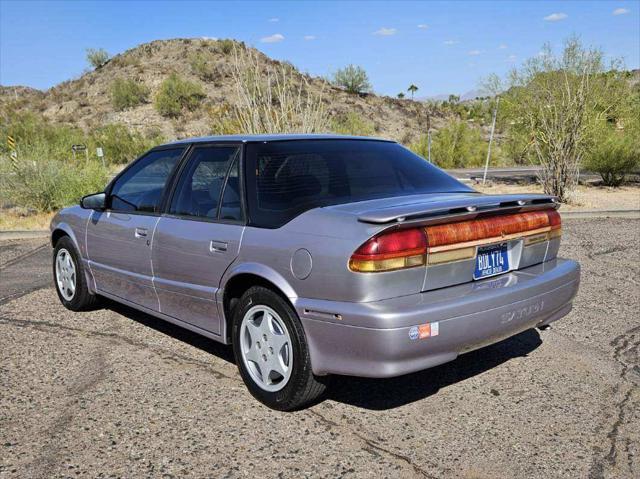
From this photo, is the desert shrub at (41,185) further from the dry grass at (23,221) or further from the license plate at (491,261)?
the license plate at (491,261)

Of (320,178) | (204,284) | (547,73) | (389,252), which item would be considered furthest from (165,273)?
(547,73)

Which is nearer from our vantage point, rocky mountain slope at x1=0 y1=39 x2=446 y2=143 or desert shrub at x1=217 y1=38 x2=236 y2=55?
rocky mountain slope at x1=0 y1=39 x2=446 y2=143

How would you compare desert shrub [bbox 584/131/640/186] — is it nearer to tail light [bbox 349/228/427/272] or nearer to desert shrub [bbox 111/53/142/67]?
tail light [bbox 349/228/427/272]

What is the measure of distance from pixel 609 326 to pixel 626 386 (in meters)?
1.30

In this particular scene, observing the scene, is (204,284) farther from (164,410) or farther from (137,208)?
(137,208)

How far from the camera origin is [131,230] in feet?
15.2

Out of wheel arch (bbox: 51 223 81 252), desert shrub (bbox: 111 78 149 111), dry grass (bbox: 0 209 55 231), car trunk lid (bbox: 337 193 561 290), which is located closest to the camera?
car trunk lid (bbox: 337 193 561 290)

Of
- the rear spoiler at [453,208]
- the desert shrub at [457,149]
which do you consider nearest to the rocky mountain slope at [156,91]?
the desert shrub at [457,149]

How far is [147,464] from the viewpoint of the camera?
298 centimetres

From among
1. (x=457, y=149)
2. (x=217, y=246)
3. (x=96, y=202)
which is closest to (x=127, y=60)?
(x=457, y=149)

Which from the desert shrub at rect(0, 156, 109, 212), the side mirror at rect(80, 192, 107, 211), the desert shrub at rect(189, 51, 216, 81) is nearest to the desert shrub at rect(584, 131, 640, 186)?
the desert shrub at rect(0, 156, 109, 212)

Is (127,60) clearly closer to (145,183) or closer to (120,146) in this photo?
(120,146)

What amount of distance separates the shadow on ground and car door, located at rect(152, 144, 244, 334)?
616 mm

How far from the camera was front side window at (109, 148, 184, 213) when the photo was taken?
4.56m
